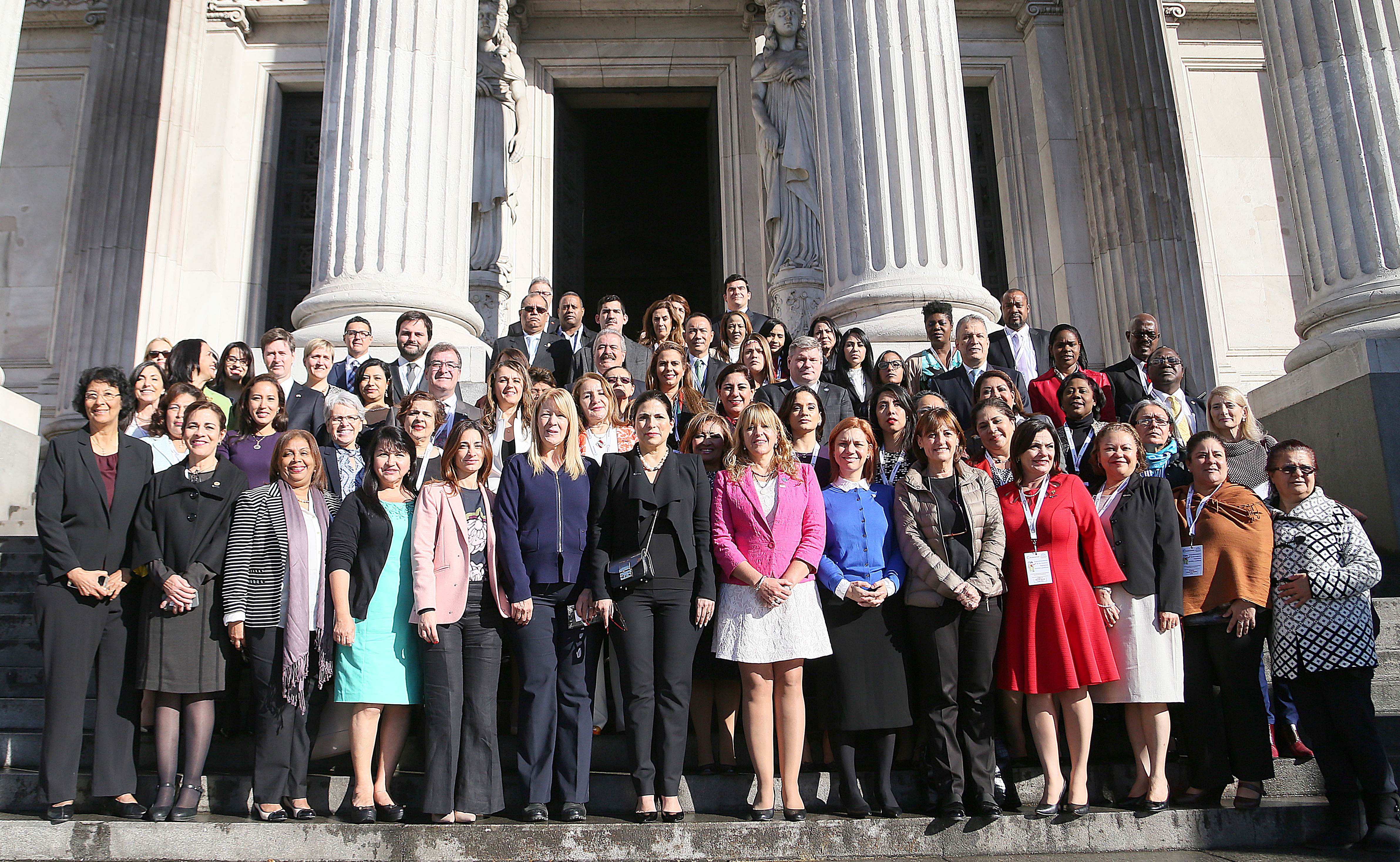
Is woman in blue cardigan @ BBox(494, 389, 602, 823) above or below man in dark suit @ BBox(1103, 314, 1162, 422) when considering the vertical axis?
below

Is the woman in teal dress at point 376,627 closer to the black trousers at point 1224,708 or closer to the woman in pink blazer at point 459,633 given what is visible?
the woman in pink blazer at point 459,633

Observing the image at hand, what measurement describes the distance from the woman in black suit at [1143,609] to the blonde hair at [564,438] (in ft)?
9.13

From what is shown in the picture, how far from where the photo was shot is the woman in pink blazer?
514 centimetres

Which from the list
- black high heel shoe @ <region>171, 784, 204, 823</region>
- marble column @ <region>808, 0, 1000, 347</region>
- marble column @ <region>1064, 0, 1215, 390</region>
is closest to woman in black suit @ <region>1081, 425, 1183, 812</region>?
marble column @ <region>808, 0, 1000, 347</region>

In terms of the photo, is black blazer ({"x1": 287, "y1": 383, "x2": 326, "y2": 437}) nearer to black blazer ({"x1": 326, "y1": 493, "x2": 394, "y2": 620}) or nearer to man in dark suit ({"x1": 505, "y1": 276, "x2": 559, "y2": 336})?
black blazer ({"x1": 326, "y1": 493, "x2": 394, "y2": 620})

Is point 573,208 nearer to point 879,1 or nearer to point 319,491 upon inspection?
point 879,1

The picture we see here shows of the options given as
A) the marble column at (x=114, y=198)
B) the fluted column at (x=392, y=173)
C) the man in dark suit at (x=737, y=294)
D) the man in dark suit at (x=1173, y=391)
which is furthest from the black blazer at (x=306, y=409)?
the marble column at (x=114, y=198)

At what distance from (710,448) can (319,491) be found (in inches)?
85.1

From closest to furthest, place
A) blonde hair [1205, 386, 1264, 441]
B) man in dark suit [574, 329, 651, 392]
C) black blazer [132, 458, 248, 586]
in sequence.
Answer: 1. black blazer [132, 458, 248, 586]
2. blonde hair [1205, 386, 1264, 441]
3. man in dark suit [574, 329, 651, 392]

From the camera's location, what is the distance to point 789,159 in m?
13.5

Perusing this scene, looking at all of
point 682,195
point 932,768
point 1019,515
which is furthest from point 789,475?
point 682,195

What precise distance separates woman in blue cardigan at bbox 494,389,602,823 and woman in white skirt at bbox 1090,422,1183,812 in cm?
259

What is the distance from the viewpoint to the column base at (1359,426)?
7.65 m

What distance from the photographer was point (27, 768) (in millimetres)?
5504
